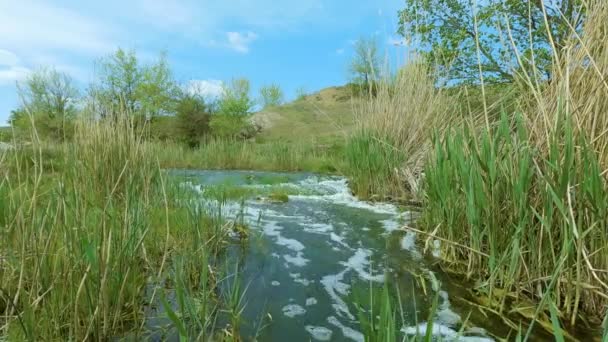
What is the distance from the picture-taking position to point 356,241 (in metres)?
3.50

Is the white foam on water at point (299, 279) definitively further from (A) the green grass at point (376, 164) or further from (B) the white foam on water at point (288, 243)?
(A) the green grass at point (376, 164)

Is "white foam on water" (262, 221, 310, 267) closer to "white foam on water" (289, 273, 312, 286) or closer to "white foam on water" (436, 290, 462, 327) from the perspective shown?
"white foam on water" (289, 273, 312, 286)

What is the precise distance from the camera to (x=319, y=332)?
6.24 ft

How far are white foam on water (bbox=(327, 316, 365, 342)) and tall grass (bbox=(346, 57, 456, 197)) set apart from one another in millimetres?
3417

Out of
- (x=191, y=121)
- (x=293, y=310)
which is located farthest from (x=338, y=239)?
(x=191, y=121)

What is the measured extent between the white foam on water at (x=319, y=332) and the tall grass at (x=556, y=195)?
3.05ft

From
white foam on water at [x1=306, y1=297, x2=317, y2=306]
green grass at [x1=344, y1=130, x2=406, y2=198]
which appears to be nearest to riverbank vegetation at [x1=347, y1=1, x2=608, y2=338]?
white foam on water at [x1=306, y1=297, x2=317, y2=306]

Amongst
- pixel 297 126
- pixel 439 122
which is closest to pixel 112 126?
pixel 439 122

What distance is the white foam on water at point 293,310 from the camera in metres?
2.09

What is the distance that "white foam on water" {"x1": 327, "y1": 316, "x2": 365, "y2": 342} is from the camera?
1.84m

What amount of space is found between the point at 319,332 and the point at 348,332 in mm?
144

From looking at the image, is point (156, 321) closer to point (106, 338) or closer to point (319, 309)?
point (106, 338)

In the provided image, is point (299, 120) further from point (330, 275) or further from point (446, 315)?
point (446, 315)

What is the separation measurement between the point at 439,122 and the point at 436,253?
2.61 metres
